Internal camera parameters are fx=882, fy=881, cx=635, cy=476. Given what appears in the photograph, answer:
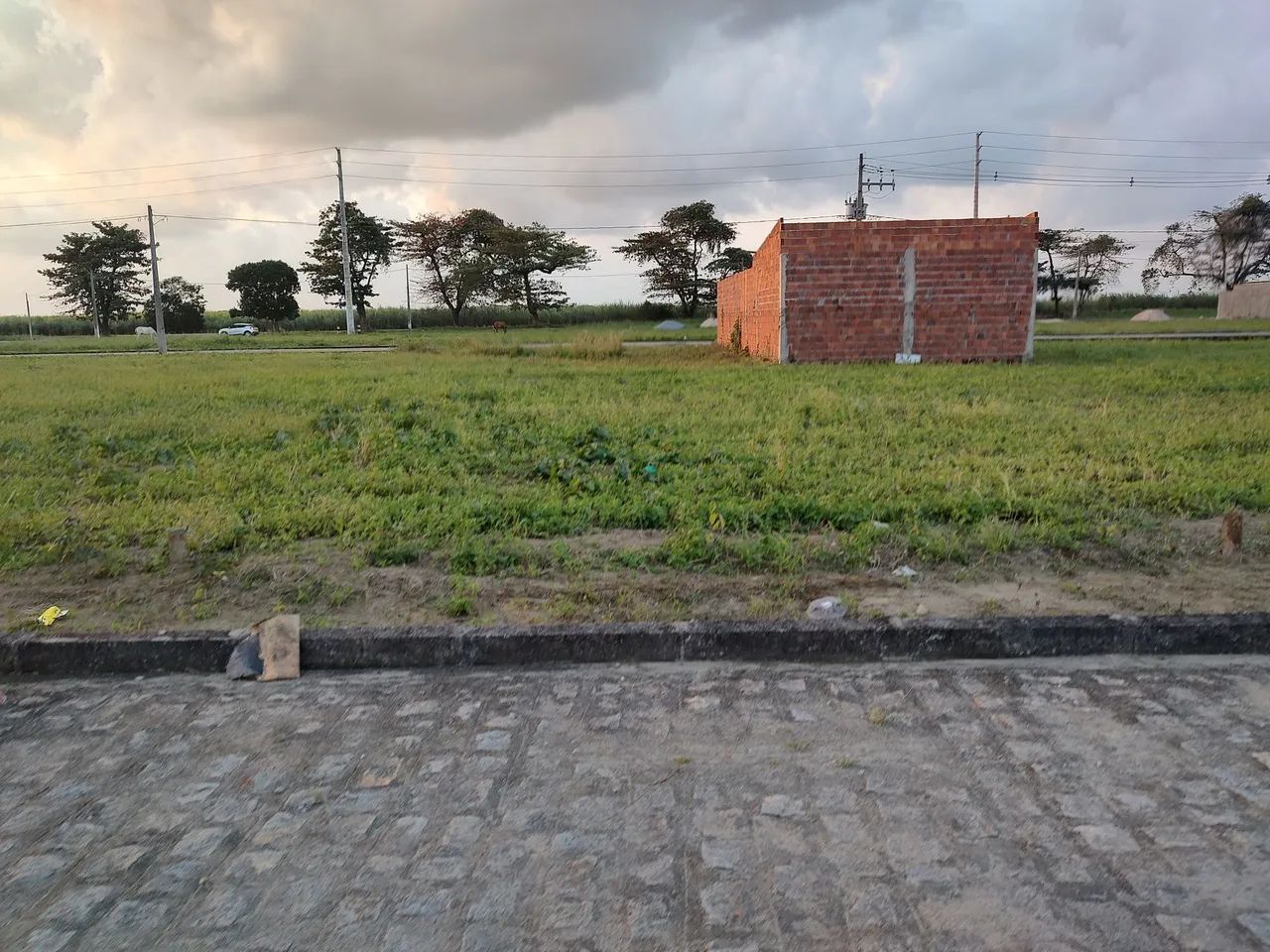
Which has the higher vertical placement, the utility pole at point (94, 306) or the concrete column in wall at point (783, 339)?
the utility pole at point (94, 306)

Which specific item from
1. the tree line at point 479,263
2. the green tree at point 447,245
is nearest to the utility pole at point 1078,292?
the tree line at point 479,263

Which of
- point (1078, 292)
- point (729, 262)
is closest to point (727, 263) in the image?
point (729, 262)

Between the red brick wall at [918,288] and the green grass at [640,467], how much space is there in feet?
12.3

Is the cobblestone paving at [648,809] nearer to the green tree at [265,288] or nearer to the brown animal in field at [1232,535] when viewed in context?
the brown animal in field at [1232,535]

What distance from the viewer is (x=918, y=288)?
16.0 meters

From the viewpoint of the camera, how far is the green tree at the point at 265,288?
61969 mm

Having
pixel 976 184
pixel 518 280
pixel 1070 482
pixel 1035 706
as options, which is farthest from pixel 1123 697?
pixel 518 280

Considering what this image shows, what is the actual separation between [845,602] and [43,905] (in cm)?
302

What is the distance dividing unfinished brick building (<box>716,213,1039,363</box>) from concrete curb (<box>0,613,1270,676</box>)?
1290cm

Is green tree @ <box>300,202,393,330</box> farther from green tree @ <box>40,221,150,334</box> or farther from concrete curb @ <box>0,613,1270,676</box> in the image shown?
concrete curb @ <box>0,613,1270,676</box>

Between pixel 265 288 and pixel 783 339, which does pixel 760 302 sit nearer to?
pixel 783 339

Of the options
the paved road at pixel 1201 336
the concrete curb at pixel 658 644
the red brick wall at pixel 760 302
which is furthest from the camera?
the paved road at pixel 1201 336

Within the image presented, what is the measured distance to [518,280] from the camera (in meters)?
58.2

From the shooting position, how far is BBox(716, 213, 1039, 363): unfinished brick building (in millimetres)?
15906
